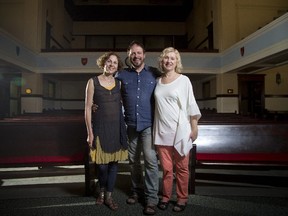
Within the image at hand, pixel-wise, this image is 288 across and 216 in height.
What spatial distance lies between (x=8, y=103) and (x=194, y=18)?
30.7ft

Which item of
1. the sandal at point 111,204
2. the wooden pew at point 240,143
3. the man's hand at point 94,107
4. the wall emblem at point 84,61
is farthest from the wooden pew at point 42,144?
the wall emblem at point 84,61

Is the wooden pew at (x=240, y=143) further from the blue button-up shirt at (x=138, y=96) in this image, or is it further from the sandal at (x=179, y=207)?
the blue button-up shirt at (x=138, y=96)

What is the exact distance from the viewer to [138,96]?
2305mm

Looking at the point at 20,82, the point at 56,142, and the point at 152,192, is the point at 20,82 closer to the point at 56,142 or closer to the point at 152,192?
the point at 56,142

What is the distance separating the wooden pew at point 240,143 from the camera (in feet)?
9.64

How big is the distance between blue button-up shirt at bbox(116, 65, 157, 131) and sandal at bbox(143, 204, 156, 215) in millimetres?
688

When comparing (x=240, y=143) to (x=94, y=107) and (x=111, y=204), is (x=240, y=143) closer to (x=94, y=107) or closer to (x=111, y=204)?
(x=111, y=204)

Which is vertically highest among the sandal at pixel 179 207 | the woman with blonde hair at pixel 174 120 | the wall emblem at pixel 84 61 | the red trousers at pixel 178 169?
the wall emblem at pixel 84 61

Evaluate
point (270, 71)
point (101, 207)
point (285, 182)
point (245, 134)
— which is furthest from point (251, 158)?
point (270, 71)

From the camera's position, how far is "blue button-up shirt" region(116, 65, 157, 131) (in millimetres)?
2293

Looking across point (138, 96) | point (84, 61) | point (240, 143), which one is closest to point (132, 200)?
point (138, 96)

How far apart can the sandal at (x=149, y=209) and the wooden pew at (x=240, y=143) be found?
0.86 m

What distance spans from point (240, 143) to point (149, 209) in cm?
148

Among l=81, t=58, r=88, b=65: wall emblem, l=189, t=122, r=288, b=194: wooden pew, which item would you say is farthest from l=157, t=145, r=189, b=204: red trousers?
l=81, t=58, r=88, b=65: wall emblem
